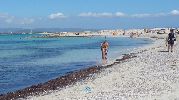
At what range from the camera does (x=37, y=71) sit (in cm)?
3209

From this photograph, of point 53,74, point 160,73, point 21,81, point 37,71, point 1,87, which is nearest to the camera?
point 160,73

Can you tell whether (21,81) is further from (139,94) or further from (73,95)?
(139,94)

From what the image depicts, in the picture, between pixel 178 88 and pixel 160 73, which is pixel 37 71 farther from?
pixel 178 88

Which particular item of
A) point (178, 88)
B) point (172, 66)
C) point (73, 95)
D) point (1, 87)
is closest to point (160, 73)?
point (172, 66)

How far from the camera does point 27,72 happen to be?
3145 centimetres

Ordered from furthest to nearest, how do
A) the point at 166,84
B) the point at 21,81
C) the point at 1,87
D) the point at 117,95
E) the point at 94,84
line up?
the point at 21,81, the point at 1,87, the point at 94,84, the point at 166,84, the point at 117,95

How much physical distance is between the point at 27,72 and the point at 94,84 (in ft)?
41.0

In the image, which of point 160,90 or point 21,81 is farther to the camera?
point 21,81

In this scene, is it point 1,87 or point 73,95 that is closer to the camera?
point 73,95

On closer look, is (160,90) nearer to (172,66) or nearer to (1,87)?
(172,66)

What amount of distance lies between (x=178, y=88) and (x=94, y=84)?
4.46 meters

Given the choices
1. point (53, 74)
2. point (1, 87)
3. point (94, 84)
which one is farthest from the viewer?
point (53, 74)

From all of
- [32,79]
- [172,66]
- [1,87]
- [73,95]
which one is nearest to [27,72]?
[32,79]

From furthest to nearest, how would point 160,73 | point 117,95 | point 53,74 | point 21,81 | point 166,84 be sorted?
point 53,74 < point 21,81 < point 160,73 < point 166,84 < point 117,95
